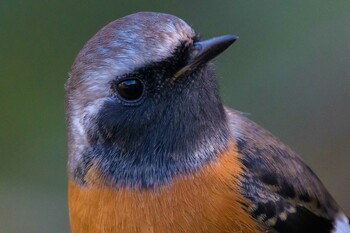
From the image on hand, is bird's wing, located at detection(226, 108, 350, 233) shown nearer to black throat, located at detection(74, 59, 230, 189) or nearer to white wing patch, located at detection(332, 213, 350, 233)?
white wing patch, located at detection(332, 213, 350, 233)

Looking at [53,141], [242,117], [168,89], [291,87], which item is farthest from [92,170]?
[291,87]

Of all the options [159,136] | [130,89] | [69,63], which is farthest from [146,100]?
[69,63]

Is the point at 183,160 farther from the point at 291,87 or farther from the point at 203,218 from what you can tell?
the point at 291,87

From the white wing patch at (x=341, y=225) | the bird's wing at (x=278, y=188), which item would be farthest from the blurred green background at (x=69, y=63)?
the bird's wing at (x=278, y=188)

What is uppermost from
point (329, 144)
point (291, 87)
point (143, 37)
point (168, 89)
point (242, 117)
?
point (143, 37)

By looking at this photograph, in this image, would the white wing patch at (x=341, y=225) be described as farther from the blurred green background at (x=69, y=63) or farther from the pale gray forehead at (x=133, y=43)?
the blurred green background at (x=69, y=63)

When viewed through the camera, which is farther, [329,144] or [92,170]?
[329,144]

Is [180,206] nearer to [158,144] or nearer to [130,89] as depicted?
[158,144]
